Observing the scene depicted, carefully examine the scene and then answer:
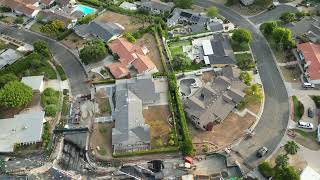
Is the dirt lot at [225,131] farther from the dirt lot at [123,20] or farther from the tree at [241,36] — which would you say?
the dirt lot at [123,20]

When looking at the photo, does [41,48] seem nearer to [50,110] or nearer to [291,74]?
[50,110]

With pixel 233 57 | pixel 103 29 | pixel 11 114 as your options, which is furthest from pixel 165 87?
pixel 11 114

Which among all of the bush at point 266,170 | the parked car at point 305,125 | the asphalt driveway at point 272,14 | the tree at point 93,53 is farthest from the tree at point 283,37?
the tree at point 93,53

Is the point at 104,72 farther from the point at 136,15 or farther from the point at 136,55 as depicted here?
the point at 136,15

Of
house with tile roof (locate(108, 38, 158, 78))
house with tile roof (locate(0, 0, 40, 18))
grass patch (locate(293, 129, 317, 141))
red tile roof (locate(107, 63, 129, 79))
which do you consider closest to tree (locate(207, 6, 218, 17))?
house with tile roof (locate(108, 38, 158, 78))

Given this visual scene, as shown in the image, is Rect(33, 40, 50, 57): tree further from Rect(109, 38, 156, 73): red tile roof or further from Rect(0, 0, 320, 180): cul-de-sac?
Rect(109, 38, 156, 73): red tile roof

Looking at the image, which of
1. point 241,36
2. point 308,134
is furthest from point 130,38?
point 308,134
